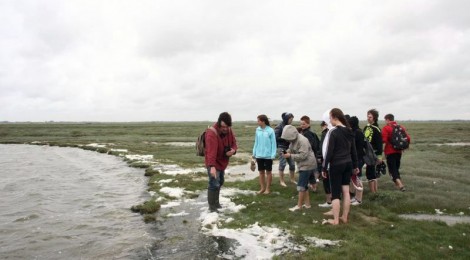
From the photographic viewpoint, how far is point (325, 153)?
873 centimetres

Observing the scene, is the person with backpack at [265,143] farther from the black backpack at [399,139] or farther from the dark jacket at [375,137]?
the black backpack at [399,139]

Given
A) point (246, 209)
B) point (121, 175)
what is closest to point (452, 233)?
point (246, 209)

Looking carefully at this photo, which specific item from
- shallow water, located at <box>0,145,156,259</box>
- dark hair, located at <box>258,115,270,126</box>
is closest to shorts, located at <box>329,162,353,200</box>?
dark hair, located at <box>258,115,270,126</box>

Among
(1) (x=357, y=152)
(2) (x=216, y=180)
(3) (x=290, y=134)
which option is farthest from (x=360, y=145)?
(2) (x=216, y=180)

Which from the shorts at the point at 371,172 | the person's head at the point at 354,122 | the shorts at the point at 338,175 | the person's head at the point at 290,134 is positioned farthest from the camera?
the shorts at the point at 371,172

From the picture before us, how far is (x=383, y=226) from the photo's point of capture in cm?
919

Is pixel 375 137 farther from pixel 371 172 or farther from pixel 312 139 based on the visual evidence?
pixel 312 139

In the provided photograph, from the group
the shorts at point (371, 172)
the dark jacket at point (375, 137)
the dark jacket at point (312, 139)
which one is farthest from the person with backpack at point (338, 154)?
the dark jacket at point (375, 137)

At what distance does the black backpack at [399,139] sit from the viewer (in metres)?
12.5

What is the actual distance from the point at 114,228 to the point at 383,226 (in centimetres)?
810

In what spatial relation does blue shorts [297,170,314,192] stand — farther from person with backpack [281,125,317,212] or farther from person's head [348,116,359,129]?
person's head [348,116,359,129]

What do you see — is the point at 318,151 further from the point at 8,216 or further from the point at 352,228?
the point at 8,216

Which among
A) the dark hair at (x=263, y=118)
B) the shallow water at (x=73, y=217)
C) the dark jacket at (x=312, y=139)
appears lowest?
the shallow water at (x=73, y=217)

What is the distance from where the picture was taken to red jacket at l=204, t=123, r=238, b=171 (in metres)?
10.2
